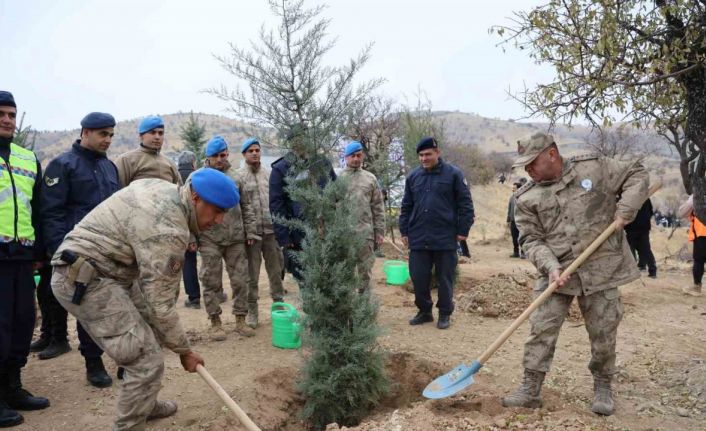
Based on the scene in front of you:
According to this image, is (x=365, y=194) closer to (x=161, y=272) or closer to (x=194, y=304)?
(x=194, y=304)

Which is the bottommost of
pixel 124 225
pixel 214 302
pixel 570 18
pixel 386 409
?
pixel 386 409

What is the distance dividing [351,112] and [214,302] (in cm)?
272

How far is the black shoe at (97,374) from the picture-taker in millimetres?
4410

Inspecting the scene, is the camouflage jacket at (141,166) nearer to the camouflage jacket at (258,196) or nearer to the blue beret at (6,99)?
the camouflage jacket at (258,196)

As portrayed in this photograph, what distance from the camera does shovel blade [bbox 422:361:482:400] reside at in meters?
3.67

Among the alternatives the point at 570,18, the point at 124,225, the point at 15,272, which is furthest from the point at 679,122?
the point at 15,272

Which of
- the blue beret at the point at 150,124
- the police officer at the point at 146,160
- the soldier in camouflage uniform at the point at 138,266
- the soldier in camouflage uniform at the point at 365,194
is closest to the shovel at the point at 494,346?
the soldier in camouflage uniform at the point at 138,266

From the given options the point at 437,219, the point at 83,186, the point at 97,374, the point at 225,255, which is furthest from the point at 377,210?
the point at 97,374

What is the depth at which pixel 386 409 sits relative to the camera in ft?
14.0

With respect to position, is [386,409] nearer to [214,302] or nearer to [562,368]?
[562,368]

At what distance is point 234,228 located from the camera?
5684 mm

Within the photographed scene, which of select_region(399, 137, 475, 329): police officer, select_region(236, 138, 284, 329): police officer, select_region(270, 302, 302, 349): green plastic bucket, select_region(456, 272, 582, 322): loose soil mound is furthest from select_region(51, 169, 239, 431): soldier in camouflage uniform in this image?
select_region(456, 272, 582, 322): loose soil mound

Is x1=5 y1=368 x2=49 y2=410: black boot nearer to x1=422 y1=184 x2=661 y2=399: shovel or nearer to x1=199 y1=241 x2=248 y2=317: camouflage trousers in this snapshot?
x1=199 y1=241 x2=248 y2=317: camouflage trousers

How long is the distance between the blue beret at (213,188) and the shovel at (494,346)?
1993 mm
